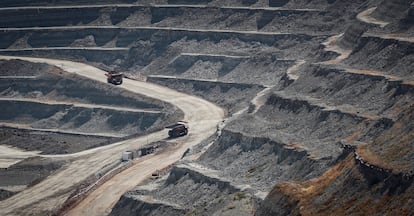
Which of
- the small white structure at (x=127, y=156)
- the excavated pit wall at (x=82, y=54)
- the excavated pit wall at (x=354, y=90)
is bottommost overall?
the excavated pit wall at (x=82, y=54)

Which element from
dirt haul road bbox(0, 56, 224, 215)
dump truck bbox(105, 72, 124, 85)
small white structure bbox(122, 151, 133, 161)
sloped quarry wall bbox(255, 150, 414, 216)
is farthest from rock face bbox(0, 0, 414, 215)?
small white structure bbox(122, 151, 133, 161)

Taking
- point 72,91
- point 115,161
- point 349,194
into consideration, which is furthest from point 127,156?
point 349,194

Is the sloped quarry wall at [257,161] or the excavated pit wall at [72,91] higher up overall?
the sloped quarry wall at [257,161]

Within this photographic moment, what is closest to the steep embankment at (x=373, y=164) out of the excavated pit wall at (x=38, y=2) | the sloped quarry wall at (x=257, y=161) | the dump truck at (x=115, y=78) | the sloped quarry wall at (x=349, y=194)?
the sloped quarry wall at (x=349, y=194)

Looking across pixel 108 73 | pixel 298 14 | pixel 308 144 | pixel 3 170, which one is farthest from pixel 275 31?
pixel 308 144

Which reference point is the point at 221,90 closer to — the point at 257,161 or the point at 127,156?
the point at 127,156

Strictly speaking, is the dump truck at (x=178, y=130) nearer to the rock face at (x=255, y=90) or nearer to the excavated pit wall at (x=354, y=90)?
the rock face at (x=255, y=90)

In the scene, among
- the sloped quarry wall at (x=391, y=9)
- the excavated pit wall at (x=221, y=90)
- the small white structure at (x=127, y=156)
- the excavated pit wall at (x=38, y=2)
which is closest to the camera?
the small white structure at (x=127, y=156)
